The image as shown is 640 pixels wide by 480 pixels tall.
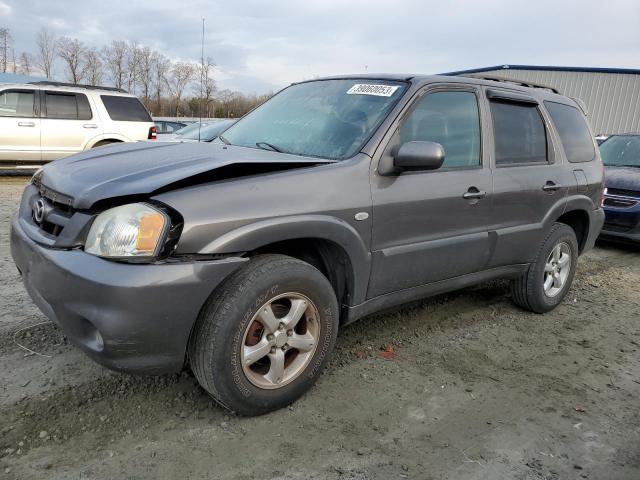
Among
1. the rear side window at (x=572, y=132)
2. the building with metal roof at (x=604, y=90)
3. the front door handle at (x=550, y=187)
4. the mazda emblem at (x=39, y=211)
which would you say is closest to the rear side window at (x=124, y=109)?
the mazda emblem at (x=39, y=211)

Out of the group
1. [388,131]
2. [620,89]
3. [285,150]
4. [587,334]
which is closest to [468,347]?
[587,334]

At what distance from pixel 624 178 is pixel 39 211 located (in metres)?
7.46

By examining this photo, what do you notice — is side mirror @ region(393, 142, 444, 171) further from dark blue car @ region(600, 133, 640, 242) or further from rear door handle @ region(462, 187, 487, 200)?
dark blue car @ region(600, 133, 640, 242)

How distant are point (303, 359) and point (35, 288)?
1.37 metres

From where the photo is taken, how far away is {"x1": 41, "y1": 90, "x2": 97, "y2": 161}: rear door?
33.6ft

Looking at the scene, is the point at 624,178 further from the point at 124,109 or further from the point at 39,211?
the point at 124,109

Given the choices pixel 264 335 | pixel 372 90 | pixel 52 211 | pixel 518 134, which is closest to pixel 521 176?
pixel 518 134

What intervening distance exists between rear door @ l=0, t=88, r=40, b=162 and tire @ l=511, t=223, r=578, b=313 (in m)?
9.70

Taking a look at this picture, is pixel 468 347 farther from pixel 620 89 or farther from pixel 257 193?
pixel 620 89

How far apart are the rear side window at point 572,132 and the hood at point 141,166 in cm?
251

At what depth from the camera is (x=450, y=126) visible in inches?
134

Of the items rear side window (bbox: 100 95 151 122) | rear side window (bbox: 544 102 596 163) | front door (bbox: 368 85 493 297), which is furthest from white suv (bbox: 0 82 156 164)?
front door (bbox: 368 85 493 297)

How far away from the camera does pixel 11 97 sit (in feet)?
32.4

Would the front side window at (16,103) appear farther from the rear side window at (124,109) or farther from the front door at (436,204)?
the front door at (436,204)
